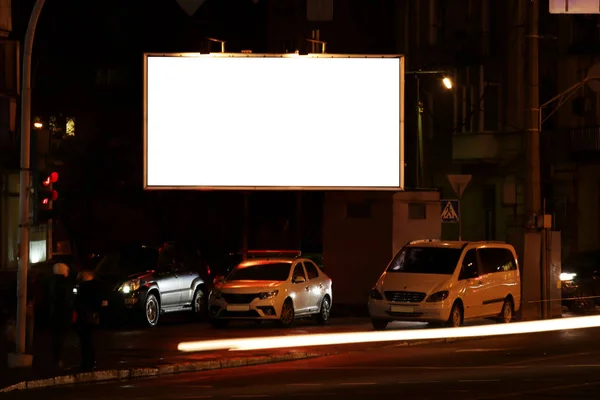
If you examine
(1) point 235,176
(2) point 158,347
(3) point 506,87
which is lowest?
(2) point 158,347

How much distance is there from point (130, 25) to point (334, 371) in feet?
164

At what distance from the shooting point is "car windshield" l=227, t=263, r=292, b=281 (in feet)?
94.0

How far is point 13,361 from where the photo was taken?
20.0 metres

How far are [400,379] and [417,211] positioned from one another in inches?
680

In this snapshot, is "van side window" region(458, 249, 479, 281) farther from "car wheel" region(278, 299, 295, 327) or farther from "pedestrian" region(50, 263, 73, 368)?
"pedestrian" region(50, 263, 73, 368)

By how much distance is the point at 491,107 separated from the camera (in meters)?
51.8

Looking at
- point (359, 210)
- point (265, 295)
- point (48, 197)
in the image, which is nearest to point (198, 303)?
point (265, 295)

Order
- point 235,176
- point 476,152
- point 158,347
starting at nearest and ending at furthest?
point 158,347 < point 235,176 < point 476,152

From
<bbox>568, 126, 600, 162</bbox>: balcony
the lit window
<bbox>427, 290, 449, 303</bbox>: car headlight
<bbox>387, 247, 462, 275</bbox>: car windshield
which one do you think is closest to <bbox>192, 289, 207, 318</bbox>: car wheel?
<bbox>387, 247, 462, 275</bbox>: car windshield

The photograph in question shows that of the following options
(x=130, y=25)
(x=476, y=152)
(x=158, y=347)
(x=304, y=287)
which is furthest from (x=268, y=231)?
(x=158, y=347)

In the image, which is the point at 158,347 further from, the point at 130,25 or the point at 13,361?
the point at 130,25

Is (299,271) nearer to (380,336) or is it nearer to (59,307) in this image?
(380,336)

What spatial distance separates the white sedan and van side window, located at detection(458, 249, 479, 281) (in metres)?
3.65

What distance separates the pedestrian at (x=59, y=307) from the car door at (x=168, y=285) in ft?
28.7
